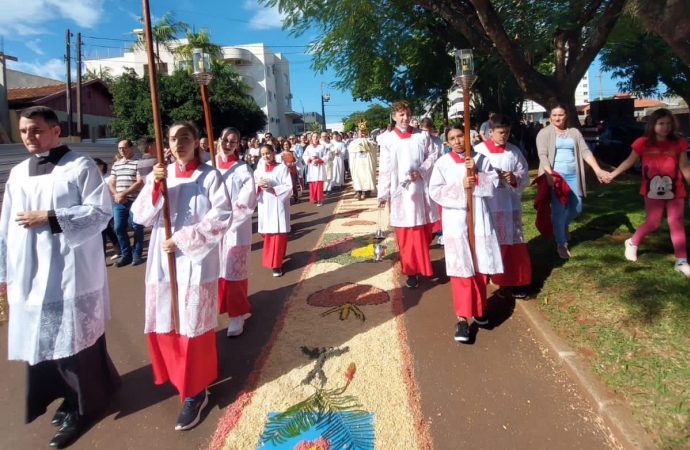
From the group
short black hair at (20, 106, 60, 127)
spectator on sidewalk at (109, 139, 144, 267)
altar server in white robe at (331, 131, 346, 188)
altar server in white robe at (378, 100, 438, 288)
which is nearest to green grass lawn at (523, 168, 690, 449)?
altar server in white robe at (378, 100, 438, 288)

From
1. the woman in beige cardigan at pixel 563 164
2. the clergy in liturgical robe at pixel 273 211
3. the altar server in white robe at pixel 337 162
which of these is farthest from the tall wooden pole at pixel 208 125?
the altar server in white robe at pixel 337 162

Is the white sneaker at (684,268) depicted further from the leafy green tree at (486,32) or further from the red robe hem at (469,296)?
the leafy green tree at (486,32)

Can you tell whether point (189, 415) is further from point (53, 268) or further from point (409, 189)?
point (409, 189)

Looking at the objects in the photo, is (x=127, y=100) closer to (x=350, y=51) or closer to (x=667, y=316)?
(x=350, y=51)

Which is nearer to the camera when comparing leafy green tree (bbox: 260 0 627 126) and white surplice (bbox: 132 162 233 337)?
white surplice (bbox: 132 162 233 337)

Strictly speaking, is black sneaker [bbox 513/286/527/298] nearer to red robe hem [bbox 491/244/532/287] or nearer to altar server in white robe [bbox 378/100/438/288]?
red robe hem [bbox 491/244/532/287]

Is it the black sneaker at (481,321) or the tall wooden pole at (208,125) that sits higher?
the tall wooden pole at (208,125)

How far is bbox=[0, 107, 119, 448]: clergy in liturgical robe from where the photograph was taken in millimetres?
2959

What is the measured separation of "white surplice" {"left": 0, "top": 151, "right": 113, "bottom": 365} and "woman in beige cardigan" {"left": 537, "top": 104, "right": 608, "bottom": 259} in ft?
15.0

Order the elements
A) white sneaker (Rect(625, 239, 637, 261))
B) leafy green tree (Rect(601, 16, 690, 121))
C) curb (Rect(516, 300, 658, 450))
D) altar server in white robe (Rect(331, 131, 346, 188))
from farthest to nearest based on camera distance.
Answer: leafy green tree (Rect(601, 16, 690, 121)), altar server in white robe (Rect(331, 131, 346, 188)), white sneaker (Rect(625, 239, 637, 261)), curb (Rect(516, 300, 658, 450))

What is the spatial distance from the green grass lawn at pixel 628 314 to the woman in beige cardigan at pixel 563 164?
0.38 metres

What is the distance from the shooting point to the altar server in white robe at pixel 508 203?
14.4 feet

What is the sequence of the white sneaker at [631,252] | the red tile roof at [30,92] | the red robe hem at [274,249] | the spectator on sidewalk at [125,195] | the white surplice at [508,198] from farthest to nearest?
the red tile roof at [30,92]
the spectator on sidewalk at [125,195]
the red robe hem at [274,249]
the white sneaker at [631,252]
the white surplice at [508,198]

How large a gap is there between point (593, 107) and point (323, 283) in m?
25.1
